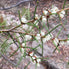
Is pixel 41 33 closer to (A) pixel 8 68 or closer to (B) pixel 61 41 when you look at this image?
(B) pixel 61 41

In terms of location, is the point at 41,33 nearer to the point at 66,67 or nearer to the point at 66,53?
the point at 66,67

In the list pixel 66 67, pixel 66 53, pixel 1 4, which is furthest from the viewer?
pixel 1 4

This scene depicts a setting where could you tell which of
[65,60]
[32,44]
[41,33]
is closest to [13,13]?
[32,44]

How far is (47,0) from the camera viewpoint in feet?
10.4

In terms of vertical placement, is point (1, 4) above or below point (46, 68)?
above

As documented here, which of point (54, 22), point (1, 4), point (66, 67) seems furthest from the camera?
point (1, 4)

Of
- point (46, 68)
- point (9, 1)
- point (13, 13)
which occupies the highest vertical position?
point (9, 1)

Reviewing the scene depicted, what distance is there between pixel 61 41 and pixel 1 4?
2.76 metres

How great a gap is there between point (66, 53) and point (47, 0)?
184cm

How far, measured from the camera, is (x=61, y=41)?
48 cm

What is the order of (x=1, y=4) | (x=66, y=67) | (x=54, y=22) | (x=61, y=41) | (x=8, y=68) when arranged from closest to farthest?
(x=61, y=41), (x=8, y=68), (x=66, y=67), (x=54, y=22), (x=1, y=4)

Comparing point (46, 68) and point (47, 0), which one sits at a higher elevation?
point (47, 0)

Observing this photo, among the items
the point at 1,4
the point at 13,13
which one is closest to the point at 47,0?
the point at 13,13

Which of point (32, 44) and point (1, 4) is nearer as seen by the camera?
point (32, 44)
